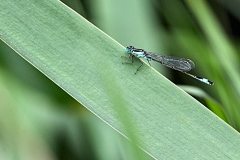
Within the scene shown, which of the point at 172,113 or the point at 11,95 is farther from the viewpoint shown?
the point at 11,95

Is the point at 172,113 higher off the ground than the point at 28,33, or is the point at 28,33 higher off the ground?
the point at 172,113

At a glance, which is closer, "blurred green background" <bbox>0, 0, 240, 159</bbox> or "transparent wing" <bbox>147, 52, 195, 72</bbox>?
"blurred green background" <bbox>0, 0, 240, 159</bbox>

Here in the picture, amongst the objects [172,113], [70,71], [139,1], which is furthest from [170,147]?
[139,1]

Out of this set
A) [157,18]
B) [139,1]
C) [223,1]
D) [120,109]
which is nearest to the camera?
[120,109]

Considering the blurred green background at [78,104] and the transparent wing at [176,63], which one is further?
the transparent wing at [176,63]

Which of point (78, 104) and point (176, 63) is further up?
point (176, 63)

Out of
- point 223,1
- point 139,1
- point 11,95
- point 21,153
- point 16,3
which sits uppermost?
point 223,1

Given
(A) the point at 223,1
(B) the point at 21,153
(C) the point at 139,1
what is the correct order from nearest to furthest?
1. (B) the point at 21,153
2. (C) the point at 139,1
3. (A) the point at 223,1

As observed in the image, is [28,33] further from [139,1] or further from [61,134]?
[139,1]
